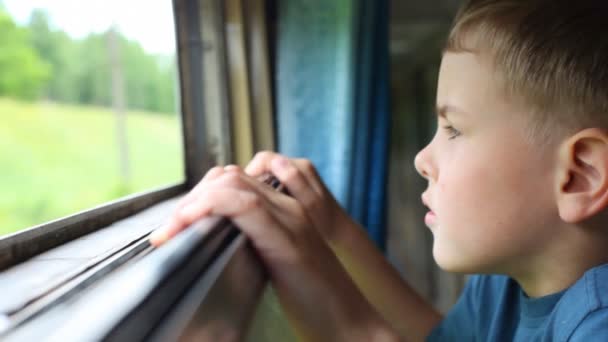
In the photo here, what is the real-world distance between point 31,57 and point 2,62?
0.14m

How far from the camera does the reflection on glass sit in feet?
3.75

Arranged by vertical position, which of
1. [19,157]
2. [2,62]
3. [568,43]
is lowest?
[19,157]

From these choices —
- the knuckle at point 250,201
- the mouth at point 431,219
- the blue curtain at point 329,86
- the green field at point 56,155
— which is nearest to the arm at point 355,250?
the mouth at point 431,219

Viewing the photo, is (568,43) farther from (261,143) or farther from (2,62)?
(2,62)

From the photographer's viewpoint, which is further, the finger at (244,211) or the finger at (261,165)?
the finger at (261,165)

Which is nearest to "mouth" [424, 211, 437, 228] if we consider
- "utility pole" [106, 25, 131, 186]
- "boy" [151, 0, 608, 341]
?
"boy" [151, 0, 608, 341]

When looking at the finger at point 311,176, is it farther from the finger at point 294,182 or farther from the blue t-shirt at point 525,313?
the blue t-shirt at point 525,313

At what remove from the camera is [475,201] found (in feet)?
1.97

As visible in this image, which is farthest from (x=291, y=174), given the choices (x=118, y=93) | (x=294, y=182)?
(x=118, y=93)

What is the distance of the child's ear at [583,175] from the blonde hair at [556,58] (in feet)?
0.07

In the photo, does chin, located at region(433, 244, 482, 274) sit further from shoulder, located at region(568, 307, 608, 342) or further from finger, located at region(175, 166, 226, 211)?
finger, located at region(175, 166, 226, 211)

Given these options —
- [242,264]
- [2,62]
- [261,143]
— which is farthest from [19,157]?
[242,264]

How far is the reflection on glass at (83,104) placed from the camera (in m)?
1.14

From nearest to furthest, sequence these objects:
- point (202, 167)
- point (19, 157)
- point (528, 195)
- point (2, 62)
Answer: point (528, 195)
point (202, 167)
point (2, 62)
point (19, 157)
